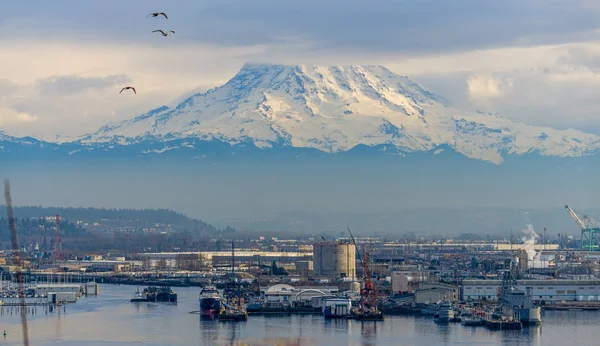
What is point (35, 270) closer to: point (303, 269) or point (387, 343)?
point (303, 269)

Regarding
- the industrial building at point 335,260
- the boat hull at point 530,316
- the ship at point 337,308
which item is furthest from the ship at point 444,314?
the industrial building at point 335,260

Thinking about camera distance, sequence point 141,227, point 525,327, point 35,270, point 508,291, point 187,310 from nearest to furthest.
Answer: point 525,327, point 508,291, point 187,310, point 35,270, point 141,227

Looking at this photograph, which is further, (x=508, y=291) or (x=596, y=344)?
(x=508, y=291)

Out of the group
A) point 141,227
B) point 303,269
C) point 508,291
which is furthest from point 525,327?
point 141,227

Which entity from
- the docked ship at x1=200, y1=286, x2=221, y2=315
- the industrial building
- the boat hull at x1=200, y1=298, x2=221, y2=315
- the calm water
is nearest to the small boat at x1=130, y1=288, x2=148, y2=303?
the calm water

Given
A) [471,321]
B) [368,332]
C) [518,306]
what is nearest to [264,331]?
[368,332]

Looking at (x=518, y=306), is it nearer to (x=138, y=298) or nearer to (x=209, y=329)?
(x=209, y=329)
